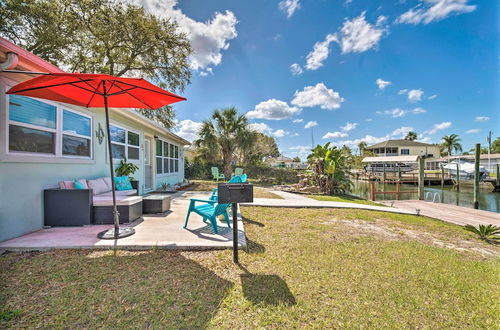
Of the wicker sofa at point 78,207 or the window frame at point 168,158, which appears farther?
the window frame at point 168,158

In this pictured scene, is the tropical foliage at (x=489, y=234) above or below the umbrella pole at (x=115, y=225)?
below

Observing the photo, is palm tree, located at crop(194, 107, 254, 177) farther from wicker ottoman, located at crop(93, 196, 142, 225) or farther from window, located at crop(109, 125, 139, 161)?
wicker ottoman, located at crop(93, 196, 142, 225)

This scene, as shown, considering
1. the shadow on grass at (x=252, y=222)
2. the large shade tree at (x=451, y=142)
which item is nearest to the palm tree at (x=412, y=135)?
the large shade tree at (x=451, y=142)

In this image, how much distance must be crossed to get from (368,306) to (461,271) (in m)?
1.99

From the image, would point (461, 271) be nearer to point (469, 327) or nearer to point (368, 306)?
point (469, 327)

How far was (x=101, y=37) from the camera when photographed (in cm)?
1051

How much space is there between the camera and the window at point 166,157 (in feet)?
32.9

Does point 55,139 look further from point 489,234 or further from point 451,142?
point 451,142

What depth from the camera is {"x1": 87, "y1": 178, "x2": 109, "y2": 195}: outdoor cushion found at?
4805 mm

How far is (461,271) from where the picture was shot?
2.85 m

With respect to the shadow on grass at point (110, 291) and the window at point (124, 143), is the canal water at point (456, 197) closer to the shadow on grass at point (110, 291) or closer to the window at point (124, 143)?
the shadow on grass at point (110, 291)

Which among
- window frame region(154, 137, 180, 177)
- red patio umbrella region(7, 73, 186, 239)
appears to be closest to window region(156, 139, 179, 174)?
window frame region(154, 137, 180, 177)

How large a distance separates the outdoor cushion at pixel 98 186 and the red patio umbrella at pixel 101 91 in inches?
69.3

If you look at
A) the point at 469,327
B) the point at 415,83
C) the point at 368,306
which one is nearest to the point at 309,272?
the point at 368,306
